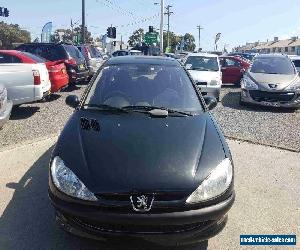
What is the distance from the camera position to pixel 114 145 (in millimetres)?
3354

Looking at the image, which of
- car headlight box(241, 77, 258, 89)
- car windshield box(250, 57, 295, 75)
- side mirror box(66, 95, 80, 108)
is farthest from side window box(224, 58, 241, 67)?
side mirror box(66, 95, 80, 108)

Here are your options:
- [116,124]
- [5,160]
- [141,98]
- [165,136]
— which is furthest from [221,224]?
[5,160]

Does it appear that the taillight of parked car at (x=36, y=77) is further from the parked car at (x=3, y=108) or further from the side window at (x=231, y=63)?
the side window at (x=231, y=63)

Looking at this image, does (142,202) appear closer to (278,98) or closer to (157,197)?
(157,197)

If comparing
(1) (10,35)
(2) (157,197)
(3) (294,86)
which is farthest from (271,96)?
(1) (10,35)

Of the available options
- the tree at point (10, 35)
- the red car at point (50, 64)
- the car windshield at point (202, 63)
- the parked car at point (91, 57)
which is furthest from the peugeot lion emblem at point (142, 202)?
the tree at point (10, 35)

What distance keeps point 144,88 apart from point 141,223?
211 cm

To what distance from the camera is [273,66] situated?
12.0m

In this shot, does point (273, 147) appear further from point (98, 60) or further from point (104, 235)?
point (98, 60)

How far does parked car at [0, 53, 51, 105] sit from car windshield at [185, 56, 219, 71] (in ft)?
19.2

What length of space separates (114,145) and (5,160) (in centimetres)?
302

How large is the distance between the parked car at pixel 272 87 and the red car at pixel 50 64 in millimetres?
5485

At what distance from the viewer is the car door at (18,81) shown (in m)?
8.34

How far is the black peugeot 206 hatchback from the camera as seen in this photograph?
2.83m
